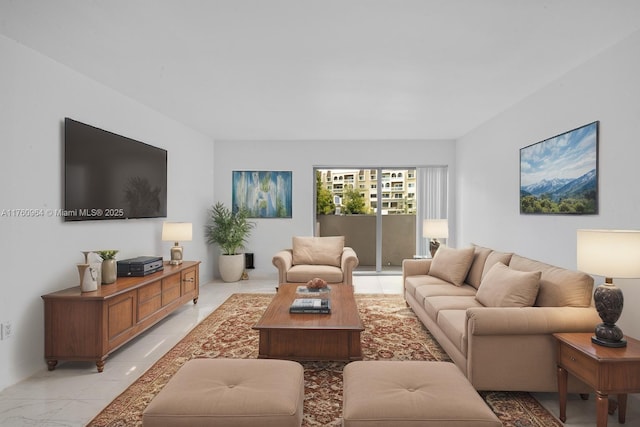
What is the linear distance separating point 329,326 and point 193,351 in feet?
4.63

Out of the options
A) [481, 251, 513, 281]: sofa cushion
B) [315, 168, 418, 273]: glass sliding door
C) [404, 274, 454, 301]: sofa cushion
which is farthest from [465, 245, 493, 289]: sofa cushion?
[315, 168, 418, 273]: glass sliding door

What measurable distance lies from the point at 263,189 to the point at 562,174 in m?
4.95

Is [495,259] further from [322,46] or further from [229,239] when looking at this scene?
[229,239]

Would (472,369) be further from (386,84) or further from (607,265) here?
(386,84)

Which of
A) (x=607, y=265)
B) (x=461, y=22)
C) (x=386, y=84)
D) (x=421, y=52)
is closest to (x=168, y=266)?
(x=386, y=84)

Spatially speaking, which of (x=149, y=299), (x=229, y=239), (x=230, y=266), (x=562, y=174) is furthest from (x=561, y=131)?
(x=230, y=266)

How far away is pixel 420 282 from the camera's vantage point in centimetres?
444

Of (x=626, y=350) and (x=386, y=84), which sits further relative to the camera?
(x=386, y=84)

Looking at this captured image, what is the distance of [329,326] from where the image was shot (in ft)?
9.70

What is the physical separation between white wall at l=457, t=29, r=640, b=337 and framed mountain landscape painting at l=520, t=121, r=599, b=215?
0.24ft

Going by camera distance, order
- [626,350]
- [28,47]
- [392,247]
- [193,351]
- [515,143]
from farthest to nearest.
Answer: [392,247]
[515,143]
[193,351]
[28,47]
[626,350]

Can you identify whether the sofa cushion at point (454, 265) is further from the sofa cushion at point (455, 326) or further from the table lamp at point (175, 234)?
the table lamp at point (175, 234)

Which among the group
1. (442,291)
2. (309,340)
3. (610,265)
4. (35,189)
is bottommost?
(309,340)

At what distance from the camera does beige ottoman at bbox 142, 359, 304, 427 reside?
168 cm
